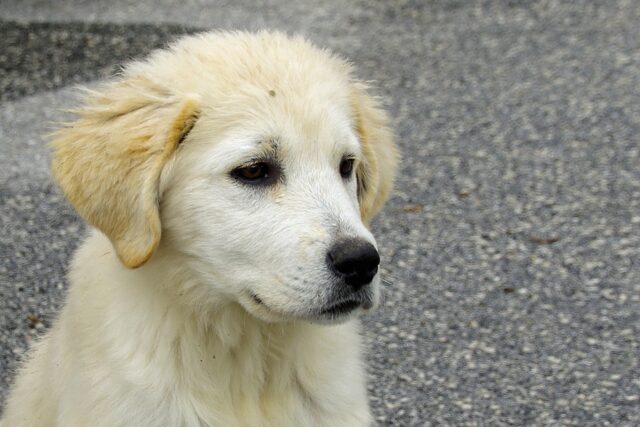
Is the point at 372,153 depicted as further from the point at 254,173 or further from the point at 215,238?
the point at 215,238

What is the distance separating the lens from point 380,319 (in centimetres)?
547

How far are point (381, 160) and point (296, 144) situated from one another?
59cm

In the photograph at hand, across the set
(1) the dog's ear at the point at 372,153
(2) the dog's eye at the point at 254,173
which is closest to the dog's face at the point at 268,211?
(2) the dog's eye at the point at 254,173

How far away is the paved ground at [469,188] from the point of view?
5.03 metres

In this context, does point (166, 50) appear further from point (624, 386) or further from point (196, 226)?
point (624, 386)

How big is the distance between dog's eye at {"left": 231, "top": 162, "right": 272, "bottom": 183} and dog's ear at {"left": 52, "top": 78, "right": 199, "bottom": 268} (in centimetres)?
19

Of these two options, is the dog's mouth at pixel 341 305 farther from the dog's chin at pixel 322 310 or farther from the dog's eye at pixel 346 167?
the dog's eye at pixel 346 167

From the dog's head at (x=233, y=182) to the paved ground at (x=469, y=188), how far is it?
1.69 m

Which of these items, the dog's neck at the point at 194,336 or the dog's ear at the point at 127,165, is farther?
the dog's neck at the point at 194,336

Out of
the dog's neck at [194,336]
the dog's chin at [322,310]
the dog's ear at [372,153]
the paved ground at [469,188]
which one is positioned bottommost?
the paved ground at [469,188]

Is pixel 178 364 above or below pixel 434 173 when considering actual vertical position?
above

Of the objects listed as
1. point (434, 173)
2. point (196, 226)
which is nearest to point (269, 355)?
point (196, 226)

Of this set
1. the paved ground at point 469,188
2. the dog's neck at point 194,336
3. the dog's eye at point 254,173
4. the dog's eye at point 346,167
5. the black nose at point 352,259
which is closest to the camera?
the black nose at point 352,259

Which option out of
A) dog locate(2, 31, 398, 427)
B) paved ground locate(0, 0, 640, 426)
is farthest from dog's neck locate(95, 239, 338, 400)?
paved ground locate(0, 0, 640, 426)
